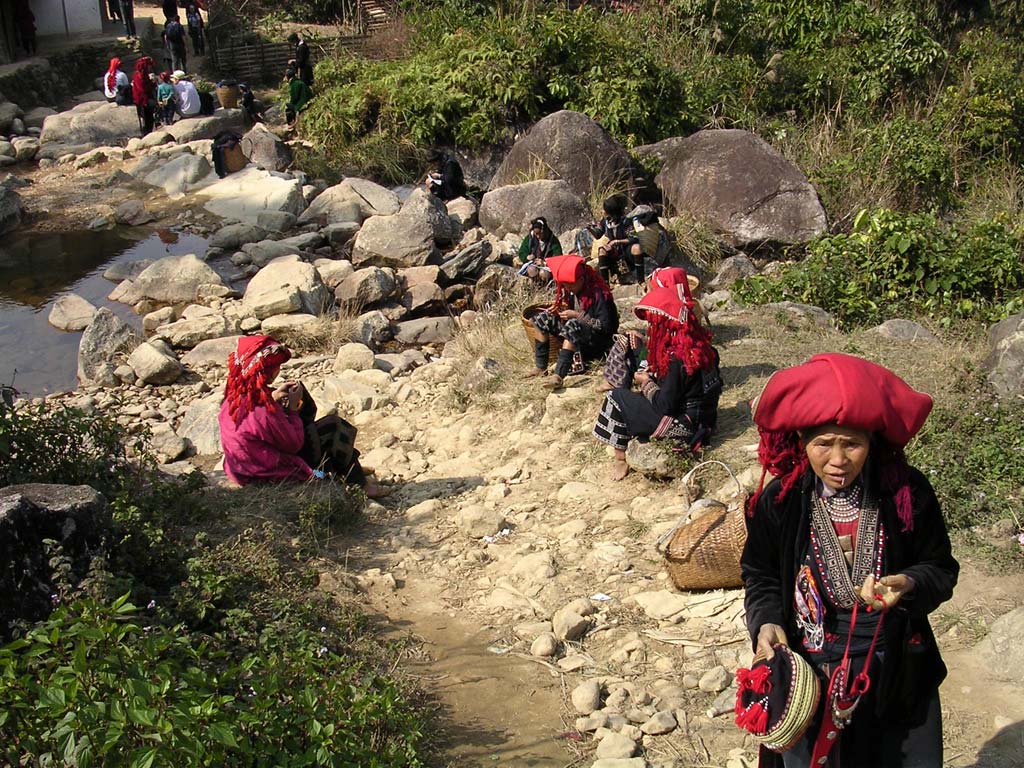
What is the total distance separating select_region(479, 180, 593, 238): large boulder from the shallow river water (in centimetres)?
399

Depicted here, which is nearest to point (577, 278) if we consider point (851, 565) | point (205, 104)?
point (851, 565)

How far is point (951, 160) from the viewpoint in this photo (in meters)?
12.6

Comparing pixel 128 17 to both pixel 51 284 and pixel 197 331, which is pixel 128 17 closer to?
pixel 51 284

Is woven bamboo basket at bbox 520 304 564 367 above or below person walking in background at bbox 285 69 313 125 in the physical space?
below

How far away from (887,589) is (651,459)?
3.12 meters

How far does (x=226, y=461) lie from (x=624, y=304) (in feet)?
13.0

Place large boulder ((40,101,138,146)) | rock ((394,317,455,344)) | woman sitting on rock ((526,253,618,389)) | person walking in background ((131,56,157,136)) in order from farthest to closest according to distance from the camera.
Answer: large boulder ((40,101,138,146)) → person walking in background ((131,56,157,136)) → rock ((394,317,455,344)) → woman sitting on rock ((526,253,618,389))

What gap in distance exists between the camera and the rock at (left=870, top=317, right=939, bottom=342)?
23.9 feet

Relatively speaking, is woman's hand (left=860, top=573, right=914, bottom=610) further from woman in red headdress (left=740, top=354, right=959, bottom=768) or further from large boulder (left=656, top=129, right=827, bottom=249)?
large boulder (left=656, top=129, right=827, bottom=249)

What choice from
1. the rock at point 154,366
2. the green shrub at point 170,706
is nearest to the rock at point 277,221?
the rock at point 154,366

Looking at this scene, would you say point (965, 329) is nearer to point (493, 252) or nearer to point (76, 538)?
point (493, 252)

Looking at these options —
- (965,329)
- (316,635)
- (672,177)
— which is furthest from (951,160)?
(316,635)

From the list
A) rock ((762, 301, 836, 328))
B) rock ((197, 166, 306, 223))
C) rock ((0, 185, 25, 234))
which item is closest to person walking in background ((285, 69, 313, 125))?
rock ((197, 166, 306, 223))

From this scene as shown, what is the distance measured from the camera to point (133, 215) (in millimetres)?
14375
